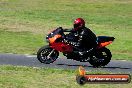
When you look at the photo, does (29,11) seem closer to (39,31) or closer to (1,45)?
(39,31)

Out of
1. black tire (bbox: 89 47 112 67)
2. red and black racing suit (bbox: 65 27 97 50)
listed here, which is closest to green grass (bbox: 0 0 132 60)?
black tire (bbox: 89 47 112 67)

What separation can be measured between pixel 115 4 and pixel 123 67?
3381cm

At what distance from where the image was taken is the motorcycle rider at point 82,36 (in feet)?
57.7

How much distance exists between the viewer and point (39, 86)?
42.0ft

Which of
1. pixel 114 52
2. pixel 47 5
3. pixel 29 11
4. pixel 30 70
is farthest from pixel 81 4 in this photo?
pixel 30 70

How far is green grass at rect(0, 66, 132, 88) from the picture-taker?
12.9 meters

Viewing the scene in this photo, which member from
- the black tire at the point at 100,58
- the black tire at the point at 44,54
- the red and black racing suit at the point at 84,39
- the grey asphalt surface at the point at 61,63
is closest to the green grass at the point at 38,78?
the grey asphalt surface at the point at 61,63

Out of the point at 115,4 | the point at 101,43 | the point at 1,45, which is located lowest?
the point at 115,4

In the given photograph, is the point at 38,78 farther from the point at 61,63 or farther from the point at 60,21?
the point at 60,21

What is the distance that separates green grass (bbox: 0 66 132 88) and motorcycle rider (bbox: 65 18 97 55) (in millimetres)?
2251

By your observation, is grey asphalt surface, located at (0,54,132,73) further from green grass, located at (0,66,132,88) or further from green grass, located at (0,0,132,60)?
green grass, located at (0,0,132,60)

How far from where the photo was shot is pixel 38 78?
14.0 m

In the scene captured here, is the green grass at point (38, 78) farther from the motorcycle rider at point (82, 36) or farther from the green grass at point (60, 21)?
the green grass at point (60, 21)

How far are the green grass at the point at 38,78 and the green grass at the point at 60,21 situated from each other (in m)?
5.16
